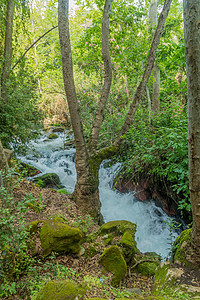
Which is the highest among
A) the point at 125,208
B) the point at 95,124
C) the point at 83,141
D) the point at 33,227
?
the point at 95,124

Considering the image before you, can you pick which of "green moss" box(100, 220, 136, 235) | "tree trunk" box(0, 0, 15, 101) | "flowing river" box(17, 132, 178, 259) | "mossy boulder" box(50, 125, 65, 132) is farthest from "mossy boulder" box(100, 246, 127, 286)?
"mossy boulder" box(50, 125, 65, 132)

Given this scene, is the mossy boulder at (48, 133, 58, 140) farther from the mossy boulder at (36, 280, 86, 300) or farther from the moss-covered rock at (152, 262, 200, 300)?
the mossy boulder at (36, 280, 86, 300)

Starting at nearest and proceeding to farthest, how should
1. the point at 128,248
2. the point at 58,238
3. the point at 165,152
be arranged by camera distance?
1. the point at 58,238
2. the point at 128,248
3. the point at 165,152

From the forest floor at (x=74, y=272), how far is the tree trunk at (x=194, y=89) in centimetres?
104

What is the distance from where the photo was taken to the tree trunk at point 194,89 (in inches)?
74.1

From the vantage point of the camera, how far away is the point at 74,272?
2.41 m

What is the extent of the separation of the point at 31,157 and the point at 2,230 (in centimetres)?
800

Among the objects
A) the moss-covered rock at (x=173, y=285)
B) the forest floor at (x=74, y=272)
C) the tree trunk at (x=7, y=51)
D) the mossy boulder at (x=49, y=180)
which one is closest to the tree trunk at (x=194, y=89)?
the moss-covered rock at (x=173, y=285)

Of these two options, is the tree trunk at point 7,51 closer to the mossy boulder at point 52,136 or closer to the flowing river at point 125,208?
the flowing river at point 125,208

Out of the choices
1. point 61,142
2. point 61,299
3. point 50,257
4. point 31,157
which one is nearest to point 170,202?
point 50,257

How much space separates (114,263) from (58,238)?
102 cm

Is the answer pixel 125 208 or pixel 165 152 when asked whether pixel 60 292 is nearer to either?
pixel 165 152

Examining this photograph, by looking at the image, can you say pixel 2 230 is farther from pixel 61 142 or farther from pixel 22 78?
pixel 61 142

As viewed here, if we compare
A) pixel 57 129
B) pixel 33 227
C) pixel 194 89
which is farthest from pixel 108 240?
pixel 57 129
